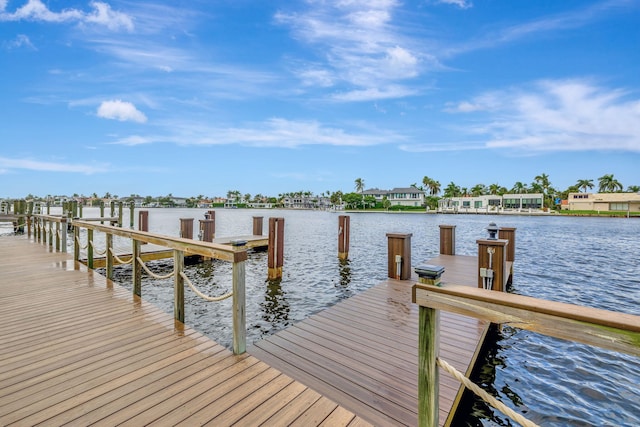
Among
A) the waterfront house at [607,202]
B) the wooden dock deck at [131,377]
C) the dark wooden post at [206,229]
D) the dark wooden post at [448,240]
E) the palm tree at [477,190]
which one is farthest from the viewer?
the palm tree at [477,190]

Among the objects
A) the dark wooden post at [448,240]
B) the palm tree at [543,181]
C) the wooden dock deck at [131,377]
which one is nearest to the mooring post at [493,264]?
the wooden dock deck at [131,377]

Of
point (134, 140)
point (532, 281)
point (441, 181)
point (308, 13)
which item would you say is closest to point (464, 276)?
point (532, 281)

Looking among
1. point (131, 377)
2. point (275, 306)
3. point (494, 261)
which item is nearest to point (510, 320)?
point (131, 377)

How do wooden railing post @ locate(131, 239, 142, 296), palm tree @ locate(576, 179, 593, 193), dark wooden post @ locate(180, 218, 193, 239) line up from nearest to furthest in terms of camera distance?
wooden railing post @ locate(131, 239, 142, 296) < dark wooden post @ locate(180, 218, 193, 239) < palm tree @ locate(576, 179, 593, 193)

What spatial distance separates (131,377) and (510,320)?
10.1 feet

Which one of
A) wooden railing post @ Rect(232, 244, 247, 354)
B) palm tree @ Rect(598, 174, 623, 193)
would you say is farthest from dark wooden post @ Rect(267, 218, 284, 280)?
palm tree @ Rect(598, 174, 623, 193)

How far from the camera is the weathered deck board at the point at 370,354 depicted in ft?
8.49

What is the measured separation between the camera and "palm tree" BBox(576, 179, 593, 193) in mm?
86750

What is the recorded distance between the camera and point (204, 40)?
22578mm

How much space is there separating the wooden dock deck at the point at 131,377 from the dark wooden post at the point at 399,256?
495cm

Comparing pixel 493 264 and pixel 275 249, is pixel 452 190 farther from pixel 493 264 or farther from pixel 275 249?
pixel 493 264

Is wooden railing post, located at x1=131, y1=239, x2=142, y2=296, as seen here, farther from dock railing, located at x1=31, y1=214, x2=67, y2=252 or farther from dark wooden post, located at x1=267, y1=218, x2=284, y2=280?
dock railing, located at x1=31, y1=214, x2=67, y2=252

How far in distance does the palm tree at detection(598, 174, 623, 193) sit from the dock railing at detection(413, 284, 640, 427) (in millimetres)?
117133

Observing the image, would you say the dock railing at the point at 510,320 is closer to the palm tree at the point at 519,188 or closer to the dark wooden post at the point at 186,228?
the dark wooden post at the point at 186,228
